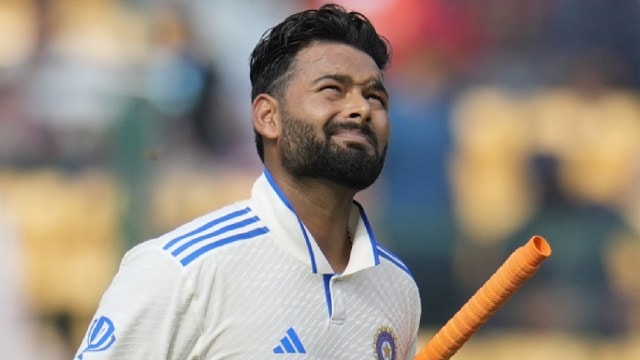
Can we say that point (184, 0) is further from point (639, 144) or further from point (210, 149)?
point (639, 144)

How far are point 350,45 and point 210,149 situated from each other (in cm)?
211

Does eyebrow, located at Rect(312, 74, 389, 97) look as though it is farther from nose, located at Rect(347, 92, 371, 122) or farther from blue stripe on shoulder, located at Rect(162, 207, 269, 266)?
blue stripe on shoulder, located at Rect(162, 207, 269, 266)

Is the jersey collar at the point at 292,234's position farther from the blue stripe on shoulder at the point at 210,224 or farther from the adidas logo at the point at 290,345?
the adidas logo at the point at 290,345

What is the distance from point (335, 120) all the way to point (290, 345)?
0.41 meters

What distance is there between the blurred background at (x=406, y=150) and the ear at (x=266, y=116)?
81.9 inches

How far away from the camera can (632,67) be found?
4.88 m

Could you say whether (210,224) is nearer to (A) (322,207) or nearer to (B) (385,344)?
(A) (322,207)

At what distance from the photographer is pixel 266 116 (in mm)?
2590

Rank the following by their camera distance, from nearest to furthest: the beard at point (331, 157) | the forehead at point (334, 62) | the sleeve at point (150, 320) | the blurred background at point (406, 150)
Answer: the sleeve at point (150, 320) → the beard at point (331, 157) → the forehead at point (334, 62) → the blurred background at point (406, 150)

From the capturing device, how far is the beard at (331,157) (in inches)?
96.0

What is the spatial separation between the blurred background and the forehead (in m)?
2.10

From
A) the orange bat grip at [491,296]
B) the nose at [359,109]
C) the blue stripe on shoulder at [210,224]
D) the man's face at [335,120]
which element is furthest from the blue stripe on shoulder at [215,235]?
the orange bat grip at [491,296]

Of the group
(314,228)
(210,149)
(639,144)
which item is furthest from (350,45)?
(639,144)

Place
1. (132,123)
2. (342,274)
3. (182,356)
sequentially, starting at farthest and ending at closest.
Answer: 1. (132,123)
2. (342,274)
3. (182,356)
